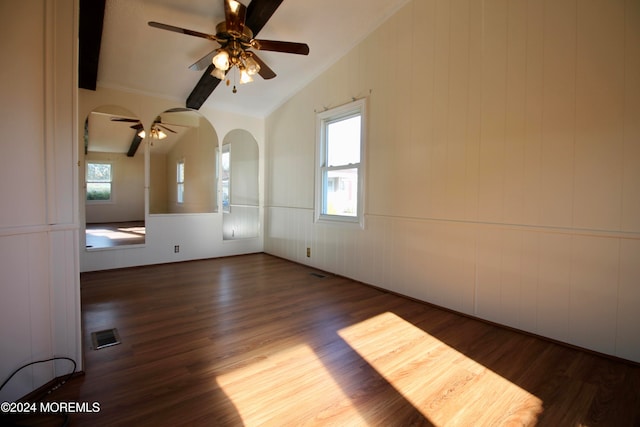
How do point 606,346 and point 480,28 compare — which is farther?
point 480,28

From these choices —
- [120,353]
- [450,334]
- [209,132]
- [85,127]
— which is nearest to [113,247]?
[85,127]

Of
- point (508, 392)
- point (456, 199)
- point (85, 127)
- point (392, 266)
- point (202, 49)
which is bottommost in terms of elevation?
point (508, 392)

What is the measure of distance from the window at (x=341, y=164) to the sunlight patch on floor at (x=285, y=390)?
2.19 meters

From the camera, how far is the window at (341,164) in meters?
3.92

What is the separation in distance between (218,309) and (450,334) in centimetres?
211

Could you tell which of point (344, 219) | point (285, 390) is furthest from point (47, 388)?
point (344, 219)

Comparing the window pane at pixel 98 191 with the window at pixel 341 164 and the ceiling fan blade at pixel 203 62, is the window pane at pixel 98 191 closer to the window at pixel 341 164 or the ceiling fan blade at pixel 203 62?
the ceiling fan blade at pixel 203 62

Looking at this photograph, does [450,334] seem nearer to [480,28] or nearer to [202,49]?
[480,28]

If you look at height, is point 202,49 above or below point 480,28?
above

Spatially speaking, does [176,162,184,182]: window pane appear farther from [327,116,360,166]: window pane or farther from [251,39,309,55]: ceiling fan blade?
[251,39,309,55]: ceiling fan blade

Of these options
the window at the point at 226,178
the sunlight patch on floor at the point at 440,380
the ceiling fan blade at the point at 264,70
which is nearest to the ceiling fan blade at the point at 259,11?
the ceiling fan blade at the point at 264,70

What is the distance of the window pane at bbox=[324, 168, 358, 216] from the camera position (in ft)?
13.2

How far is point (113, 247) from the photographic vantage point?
4355mm

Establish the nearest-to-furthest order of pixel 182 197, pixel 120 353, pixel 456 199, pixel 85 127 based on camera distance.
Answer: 1. pixel 120 353
2. pixel 456 199
3. pixel 85 127
4. pixel 182 197
